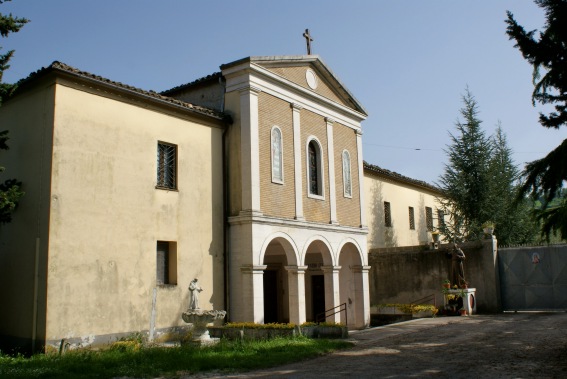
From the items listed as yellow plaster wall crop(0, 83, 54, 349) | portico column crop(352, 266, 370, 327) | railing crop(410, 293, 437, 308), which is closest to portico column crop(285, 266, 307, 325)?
portico column crop(352, 266, 370, 327)

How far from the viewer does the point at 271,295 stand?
22328 millimetres

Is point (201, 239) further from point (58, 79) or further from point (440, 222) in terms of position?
point (440, 222)

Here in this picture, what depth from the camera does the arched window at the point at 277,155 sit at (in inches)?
700

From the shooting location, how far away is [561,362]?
1049cm

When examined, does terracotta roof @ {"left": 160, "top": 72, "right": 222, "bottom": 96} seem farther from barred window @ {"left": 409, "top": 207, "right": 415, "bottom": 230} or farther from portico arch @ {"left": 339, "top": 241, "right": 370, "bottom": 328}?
barred window @ {"left": 409, "top": 207, "right": 415, "bottom": 230}

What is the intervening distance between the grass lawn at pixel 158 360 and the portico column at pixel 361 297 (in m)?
7.55

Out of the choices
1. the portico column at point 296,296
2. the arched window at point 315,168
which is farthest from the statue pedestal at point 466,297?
the portico column at point 296,296

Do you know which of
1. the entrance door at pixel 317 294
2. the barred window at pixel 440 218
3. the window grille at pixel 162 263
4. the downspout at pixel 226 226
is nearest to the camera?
the window grille at pixel 162 263

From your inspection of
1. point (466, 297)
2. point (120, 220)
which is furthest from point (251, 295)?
point (466, 297)

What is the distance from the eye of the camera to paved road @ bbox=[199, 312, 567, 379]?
9.95 meters

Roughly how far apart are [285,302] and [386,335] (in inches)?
281

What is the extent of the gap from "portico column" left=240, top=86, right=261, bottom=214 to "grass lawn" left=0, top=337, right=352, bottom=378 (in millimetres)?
4588

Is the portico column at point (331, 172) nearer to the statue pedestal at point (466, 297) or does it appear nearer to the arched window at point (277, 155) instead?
the arched window at point (277, 155)

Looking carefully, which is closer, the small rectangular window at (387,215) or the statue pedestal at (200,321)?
the statue pedestal at (200,321)
